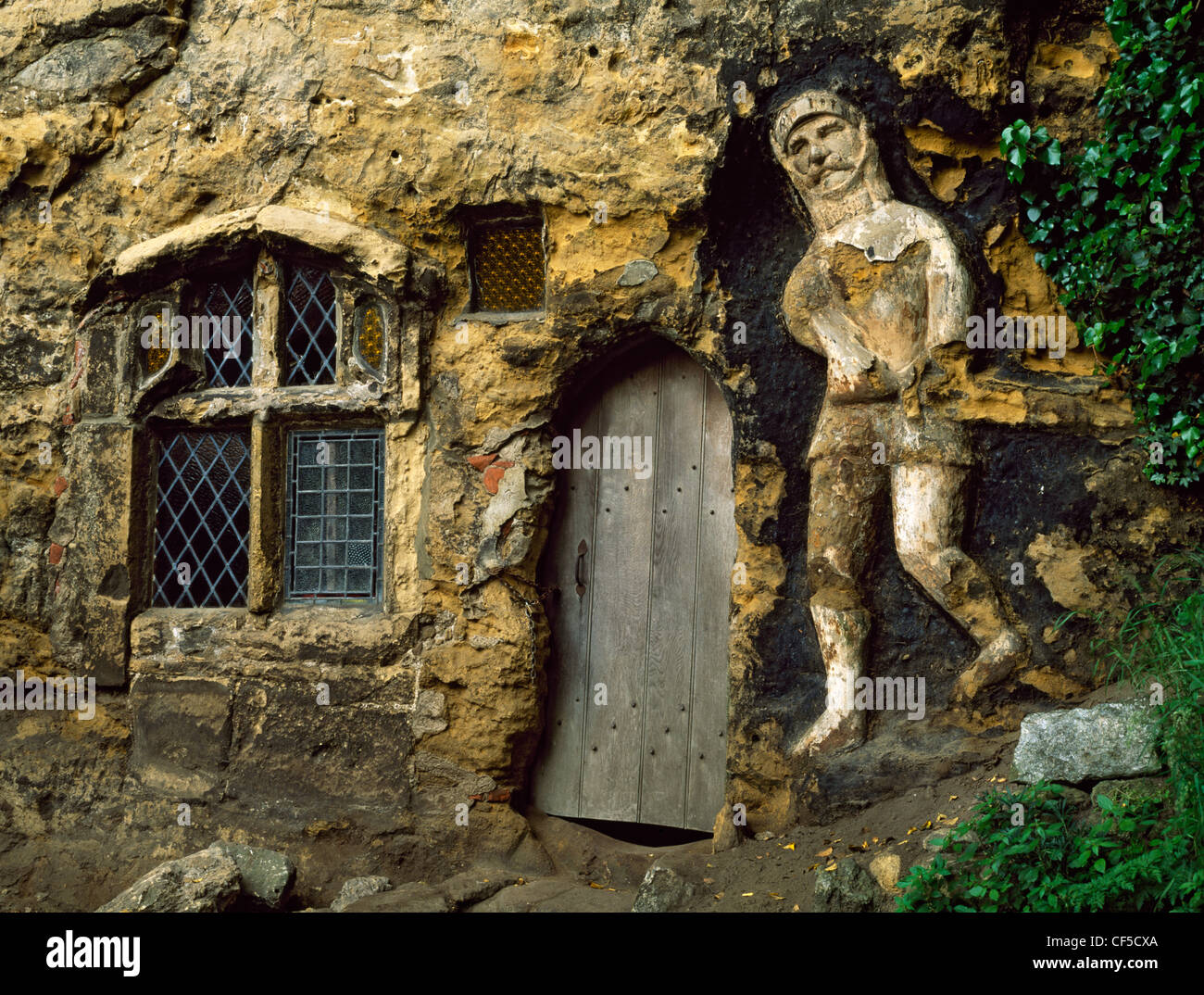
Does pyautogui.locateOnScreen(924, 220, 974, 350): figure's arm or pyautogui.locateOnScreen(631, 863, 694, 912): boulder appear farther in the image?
pyautogui.locateOnScreen(924, 220, 974, 350): figure's arm

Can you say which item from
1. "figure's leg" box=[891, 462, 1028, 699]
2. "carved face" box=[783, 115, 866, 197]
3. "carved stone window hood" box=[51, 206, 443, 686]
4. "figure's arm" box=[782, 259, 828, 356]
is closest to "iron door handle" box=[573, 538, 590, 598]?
"carved stone window hood" box=[51, 206, 443, 686]

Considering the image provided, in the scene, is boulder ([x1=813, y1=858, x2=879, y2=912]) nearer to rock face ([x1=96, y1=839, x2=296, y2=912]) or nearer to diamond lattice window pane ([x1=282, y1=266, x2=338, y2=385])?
rock face ([x1=96, y1=839, x2=296, y2=912])

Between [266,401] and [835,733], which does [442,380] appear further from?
[835,733]

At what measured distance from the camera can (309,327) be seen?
5594 millimetres

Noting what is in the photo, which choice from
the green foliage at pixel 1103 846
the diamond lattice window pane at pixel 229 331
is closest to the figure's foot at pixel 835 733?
the green foliage at pixel 1103 846

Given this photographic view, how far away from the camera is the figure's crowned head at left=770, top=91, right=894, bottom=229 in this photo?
4.70m

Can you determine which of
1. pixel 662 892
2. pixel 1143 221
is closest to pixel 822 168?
pixel 1143 221

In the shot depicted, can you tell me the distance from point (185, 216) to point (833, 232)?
3105mm

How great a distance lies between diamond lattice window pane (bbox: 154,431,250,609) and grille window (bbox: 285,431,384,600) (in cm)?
27

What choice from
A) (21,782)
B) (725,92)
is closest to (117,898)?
(21,782)

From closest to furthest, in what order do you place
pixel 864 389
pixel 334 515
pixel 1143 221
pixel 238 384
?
pixel 1143 221, pixel 864 389, pixel 334 515, pixel 238 384

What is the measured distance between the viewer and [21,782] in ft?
18.7

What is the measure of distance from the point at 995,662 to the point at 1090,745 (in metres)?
0.59

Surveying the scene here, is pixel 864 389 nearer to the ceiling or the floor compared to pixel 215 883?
nearer to the ceiling
